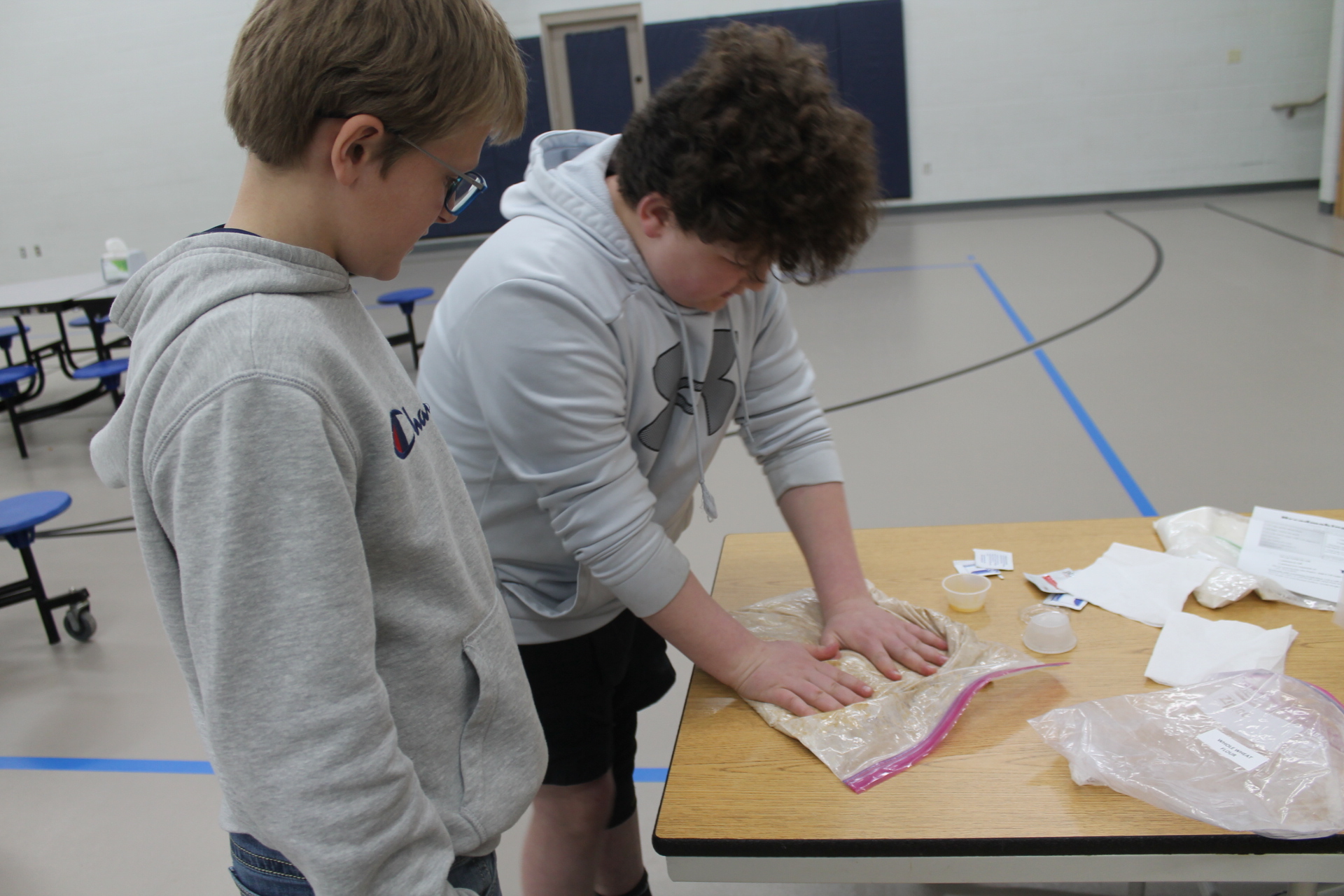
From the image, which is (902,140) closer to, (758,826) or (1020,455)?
(1020,455)

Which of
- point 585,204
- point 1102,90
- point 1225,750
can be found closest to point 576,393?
point 585,204

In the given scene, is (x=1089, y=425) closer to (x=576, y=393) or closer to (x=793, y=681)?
(x=793, y=681)

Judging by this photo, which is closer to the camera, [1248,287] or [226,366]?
[226,366]

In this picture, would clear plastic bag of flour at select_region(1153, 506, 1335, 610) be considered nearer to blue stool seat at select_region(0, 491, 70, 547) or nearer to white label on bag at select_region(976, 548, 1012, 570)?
white label on bag at select_region(976, 548, 1012, 570)

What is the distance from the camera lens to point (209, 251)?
0.60 m

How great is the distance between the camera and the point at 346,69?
0.61m

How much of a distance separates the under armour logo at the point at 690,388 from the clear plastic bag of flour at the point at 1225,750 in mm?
530

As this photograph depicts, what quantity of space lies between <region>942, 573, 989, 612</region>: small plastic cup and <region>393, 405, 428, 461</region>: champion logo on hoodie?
2.38 ft

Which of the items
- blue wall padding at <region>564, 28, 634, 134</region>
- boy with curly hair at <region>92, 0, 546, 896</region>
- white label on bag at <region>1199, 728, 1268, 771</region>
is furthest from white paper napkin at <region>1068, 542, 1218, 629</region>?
blue wall padding at <region>564, 28, 634, 134</region>

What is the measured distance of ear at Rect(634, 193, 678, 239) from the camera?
0.95m

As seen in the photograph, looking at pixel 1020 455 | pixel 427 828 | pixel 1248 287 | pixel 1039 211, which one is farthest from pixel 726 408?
pixel 1039 211

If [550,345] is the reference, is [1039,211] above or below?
below

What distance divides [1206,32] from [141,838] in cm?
951

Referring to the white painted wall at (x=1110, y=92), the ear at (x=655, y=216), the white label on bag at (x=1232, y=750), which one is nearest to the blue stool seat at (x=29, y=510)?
the ear at (x=655, y=216)
